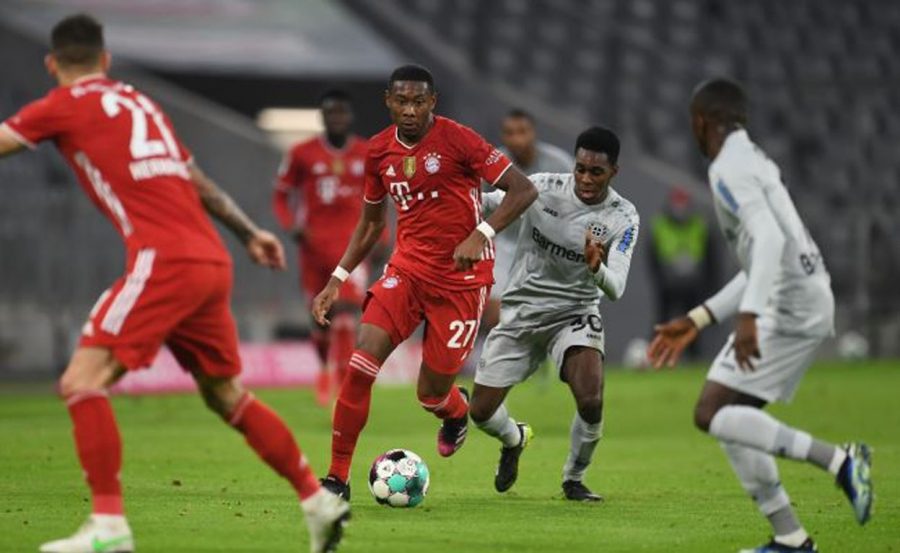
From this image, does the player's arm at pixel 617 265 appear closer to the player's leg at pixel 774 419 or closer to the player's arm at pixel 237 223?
the player's leg at pixel 774 419

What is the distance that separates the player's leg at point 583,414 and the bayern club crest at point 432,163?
151 centimetres

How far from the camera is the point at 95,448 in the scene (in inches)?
301

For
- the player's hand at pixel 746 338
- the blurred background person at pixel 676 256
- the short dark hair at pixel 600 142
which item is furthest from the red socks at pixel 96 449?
the blurred background person at pixel 676 256

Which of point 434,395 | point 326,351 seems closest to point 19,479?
point 434,395

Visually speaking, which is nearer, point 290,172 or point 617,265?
point 617,265

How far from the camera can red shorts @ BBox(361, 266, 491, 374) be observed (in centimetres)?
1049

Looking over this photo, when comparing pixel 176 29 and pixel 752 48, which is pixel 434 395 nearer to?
pixel 176 29

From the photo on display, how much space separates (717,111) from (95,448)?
3082 millimetres

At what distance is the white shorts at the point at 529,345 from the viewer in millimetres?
11289

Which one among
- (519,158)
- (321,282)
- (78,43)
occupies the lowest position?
(321,282)

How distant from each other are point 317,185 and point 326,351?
5.60ft

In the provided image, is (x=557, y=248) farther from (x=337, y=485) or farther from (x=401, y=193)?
(x=337, y=485)

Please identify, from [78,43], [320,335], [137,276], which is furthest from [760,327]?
[320,335]

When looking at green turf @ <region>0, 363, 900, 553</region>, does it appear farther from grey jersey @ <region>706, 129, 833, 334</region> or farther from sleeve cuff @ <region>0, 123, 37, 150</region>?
sleeve cuff @ <region>0, 123, 37, 150</region>
